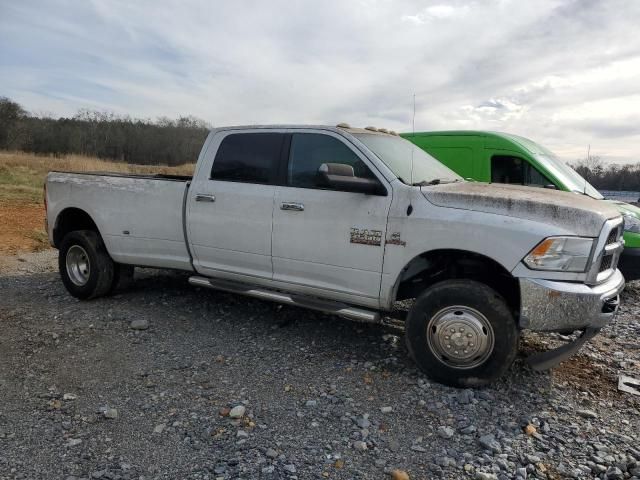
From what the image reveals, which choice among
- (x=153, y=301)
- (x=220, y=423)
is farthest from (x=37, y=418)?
(x=153, y=301)

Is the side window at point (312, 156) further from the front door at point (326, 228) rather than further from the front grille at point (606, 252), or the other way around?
the front grille at point (606, 252)

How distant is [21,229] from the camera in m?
10.6

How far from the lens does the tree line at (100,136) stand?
1838 inches

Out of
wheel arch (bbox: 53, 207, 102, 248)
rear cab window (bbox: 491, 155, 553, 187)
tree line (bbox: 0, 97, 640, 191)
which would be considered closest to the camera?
wheel arch (bbox: 53, 207, 102, 248)

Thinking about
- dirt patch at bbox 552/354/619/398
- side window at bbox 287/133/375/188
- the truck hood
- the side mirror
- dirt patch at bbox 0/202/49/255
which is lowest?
dirt patch at bbox 552/354/619/398

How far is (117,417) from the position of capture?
3195mm

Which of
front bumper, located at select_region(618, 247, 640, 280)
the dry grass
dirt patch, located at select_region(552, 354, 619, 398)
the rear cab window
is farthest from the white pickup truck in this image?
the dry grass

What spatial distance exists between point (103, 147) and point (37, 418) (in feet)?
206

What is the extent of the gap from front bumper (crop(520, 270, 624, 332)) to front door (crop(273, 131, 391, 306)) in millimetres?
1132

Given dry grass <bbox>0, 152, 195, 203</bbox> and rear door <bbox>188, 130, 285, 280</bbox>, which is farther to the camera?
dry grass <bbox>0, 152, 195, 203</bbox>

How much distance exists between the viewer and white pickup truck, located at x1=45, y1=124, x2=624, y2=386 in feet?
11.0

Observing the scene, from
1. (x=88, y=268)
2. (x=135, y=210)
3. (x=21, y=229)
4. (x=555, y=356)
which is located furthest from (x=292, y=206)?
(x=21, y=229)

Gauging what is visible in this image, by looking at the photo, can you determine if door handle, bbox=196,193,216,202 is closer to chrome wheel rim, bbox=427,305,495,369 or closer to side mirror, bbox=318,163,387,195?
side mirror, bbox=318,163,387,195

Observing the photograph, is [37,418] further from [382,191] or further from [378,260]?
[382,191]
